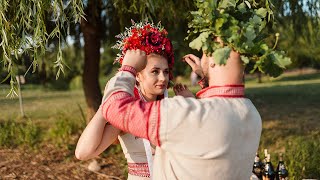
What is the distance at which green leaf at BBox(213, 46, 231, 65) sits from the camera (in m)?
1.79

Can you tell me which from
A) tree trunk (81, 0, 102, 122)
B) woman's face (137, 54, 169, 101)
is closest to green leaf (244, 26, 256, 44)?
woman's face (137, 54, 169, 101)

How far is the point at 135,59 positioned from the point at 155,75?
0.63 meters

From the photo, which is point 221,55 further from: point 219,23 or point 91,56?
point 91,56

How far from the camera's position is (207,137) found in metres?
1.73

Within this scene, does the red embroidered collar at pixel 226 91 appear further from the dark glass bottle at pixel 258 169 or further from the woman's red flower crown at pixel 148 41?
→ the dark glass bottle at pixel 258 169

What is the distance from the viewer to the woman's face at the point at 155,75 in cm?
254

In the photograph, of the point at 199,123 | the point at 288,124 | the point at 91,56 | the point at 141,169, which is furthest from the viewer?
the point at 288,124

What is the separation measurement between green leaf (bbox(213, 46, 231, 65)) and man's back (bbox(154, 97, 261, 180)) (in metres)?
0.14

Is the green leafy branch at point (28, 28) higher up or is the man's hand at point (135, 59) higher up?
the green leafy branch at point (28, 28)

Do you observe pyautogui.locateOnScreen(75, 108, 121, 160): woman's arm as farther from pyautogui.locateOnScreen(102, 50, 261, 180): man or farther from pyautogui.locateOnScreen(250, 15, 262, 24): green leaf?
pyautogui.locateOnScreen(250, 15, 262, 24): green leaf

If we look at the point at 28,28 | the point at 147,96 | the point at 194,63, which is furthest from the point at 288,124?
the point at 194,63

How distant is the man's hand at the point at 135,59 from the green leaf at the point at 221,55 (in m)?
0.32

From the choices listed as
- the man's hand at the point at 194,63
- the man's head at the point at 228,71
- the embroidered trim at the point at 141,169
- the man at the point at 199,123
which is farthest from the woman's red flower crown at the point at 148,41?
the embroidered trim at the point at 141,169

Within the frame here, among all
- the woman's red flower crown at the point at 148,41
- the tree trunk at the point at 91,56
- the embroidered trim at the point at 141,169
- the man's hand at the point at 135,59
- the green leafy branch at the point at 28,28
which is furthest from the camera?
the tree trunk at the point at 91,56
